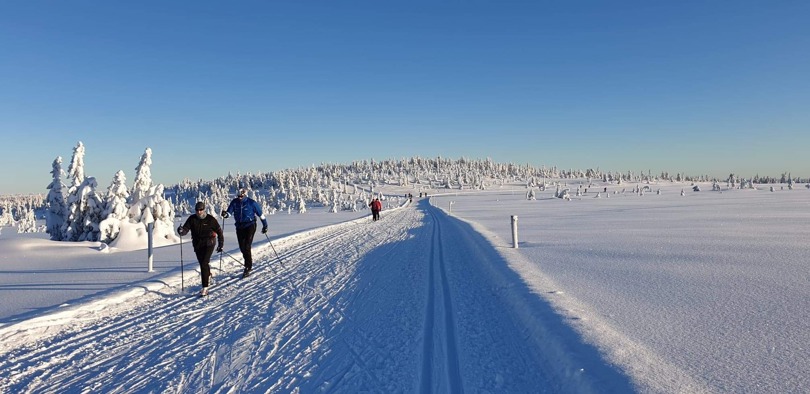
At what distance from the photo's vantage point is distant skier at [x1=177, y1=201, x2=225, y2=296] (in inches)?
325

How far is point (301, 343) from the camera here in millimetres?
5398

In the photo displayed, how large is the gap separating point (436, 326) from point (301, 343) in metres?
1.80

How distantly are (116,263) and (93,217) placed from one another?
47.0ft

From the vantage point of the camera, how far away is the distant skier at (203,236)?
8.25m

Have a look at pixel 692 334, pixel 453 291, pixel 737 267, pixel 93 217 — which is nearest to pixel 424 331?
pixel 453 291

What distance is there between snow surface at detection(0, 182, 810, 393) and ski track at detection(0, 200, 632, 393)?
3cm

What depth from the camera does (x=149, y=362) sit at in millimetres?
4855

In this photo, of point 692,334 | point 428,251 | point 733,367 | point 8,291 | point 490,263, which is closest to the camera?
point 733,367

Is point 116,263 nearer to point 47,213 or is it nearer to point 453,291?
point 453,291

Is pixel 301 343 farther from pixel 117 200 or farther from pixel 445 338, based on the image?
pixel 117 200

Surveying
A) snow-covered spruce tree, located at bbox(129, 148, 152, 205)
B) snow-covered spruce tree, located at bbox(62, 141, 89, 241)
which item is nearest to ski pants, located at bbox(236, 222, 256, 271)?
snow-covered spruce tree, located at bbox(129, 148, 152, 205)

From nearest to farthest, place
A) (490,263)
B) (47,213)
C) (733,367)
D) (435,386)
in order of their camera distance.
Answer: (733,367) → (435,386) → (490,263) → (47,213)

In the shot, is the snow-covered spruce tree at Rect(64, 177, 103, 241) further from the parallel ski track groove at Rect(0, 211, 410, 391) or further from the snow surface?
the parallel ski track groove at Rect(0, 211, 410, 391)

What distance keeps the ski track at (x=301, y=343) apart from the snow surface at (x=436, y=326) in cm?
3
